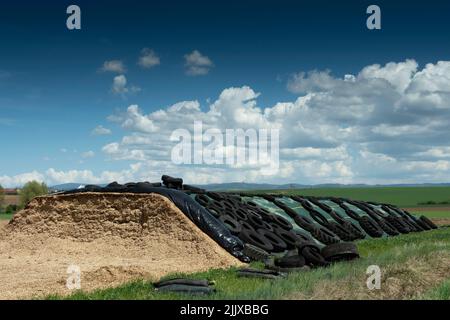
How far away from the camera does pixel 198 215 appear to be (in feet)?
60.3

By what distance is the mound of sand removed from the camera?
13602mm

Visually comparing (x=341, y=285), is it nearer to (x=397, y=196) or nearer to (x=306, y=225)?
(x=306, y=225)

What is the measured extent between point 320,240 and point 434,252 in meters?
7.47

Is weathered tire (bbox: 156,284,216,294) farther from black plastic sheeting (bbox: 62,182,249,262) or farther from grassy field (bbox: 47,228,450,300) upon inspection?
black plastic sheeting (bbox: 62,182,249,262)

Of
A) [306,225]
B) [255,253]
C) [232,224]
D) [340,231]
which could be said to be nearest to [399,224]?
[340,231]

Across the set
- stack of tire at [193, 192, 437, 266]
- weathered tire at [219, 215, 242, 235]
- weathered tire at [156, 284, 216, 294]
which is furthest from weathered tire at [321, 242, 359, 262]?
weathered tire at [156, 284, 216, 294]

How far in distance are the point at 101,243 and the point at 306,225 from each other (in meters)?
7.71

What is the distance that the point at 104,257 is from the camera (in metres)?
17.9

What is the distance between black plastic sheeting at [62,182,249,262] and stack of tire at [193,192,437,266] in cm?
42

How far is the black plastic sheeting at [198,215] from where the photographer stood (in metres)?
17.4

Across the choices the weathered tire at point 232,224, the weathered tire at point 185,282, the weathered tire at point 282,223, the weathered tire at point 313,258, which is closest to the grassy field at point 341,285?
the weathered tire at point 185,282

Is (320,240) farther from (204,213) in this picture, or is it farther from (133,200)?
(133,200)

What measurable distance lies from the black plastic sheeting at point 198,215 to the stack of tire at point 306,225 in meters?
0.42
